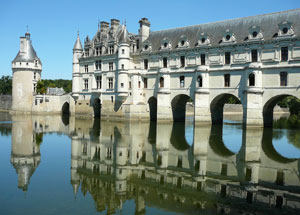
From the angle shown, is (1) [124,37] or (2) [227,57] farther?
(1) [124,37]

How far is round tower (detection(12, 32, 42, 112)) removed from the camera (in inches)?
2103

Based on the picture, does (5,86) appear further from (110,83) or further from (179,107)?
(179,107)

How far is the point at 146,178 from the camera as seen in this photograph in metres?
13.0

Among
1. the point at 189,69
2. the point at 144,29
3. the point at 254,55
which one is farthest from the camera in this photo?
the point at 144,29

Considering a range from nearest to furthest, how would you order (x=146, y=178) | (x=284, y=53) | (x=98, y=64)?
(x=146, y=178) → (x=284, y=53) → (x=98, y=64)

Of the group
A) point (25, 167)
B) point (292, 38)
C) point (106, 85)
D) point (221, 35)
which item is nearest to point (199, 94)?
point (221, 35)

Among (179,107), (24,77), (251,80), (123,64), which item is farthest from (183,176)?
(24,77)

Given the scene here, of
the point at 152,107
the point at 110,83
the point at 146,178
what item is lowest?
the point at 146,178

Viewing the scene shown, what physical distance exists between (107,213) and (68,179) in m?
4.23

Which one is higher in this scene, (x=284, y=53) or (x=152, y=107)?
(x=284, y=53)

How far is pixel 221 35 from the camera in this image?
123 feet

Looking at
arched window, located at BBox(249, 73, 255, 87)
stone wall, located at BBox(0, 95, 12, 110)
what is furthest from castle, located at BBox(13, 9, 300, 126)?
stone wall, located at BBox(0, 95, 12, 110)

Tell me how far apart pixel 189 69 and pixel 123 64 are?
34.3 feet

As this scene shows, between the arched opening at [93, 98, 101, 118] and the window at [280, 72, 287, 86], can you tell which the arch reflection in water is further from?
the arched opening at [93, 98, 101, 118]
